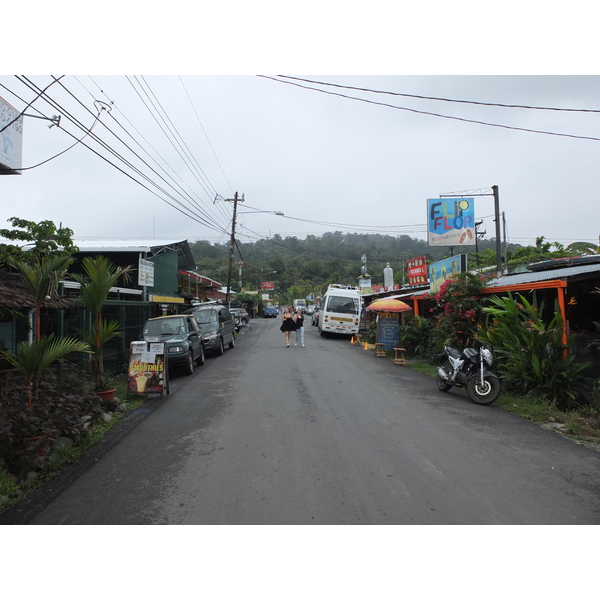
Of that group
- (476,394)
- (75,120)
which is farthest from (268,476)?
(75,120)

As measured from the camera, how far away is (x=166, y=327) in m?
12.2

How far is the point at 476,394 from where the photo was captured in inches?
317

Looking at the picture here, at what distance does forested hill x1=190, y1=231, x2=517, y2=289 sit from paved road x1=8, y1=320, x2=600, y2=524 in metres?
62.2

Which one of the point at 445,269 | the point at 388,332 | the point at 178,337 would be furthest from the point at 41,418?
the point at 445,269

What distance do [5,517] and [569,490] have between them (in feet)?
18.1

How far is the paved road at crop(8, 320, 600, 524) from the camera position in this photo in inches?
150

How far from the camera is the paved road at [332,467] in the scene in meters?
3.80

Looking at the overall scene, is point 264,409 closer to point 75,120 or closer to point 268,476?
point 268,476

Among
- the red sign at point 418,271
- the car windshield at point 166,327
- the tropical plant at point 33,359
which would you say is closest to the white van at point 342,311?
the red sign at point 418,271

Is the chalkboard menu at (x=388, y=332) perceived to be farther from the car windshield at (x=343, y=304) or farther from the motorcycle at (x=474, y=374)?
the motorcycle at (x=474, y=374)

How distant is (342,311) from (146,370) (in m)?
14.0

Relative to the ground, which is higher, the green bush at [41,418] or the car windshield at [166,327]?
the car windshield at [166,327]

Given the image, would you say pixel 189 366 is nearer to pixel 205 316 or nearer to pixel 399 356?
pixel 205 316

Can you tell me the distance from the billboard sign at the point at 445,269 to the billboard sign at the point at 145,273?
35.2ft
